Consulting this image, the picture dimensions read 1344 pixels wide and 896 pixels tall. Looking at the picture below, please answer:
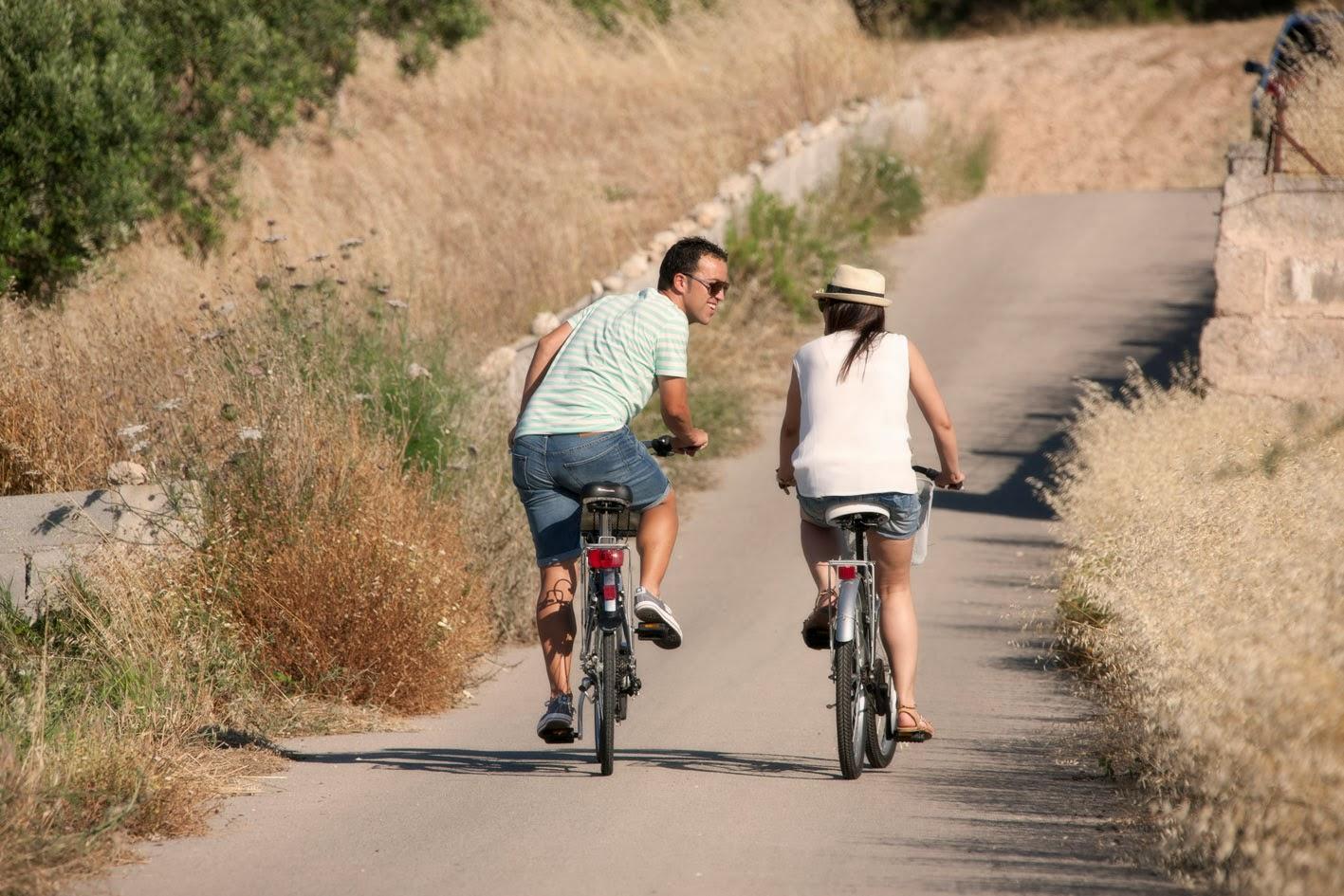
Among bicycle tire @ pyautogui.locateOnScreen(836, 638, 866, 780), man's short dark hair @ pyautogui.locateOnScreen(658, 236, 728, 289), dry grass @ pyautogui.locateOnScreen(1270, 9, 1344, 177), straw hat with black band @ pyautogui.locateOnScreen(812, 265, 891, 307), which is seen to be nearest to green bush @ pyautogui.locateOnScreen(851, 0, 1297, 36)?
dry grass @ pyautogui.locateOnScreen(1270, 9, 1344, 177)

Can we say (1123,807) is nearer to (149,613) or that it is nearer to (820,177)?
(149,613)

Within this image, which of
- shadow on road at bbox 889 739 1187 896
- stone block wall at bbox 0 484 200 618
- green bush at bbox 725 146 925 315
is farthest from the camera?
green bush at bbox 725 146 925 315

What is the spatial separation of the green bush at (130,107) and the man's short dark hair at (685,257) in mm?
6498

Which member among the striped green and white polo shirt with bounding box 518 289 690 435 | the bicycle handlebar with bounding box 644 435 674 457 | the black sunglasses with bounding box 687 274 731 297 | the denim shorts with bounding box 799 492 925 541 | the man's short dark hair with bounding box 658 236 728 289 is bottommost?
the denim shorts with bounding box 799 492 925 541

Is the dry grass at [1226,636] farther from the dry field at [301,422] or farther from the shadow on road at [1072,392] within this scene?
the dry field at [301,422]

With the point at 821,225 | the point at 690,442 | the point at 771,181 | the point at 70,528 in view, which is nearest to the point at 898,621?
the point at 690,442

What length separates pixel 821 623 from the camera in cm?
678

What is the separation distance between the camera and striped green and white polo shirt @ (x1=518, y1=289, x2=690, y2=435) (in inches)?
266

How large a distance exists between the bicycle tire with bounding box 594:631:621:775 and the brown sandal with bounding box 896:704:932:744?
44.9 inches

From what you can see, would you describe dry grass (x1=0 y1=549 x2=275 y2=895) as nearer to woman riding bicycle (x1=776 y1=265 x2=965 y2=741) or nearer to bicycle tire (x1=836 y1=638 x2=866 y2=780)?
bicycle tire (x1=836 y1=638 x2=866 y2=780)

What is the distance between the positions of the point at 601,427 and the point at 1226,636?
8.35 feet

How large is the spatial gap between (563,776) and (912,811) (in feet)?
4.95

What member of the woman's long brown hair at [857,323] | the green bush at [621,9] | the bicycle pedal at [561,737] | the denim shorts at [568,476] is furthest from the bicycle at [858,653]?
the green bush at [621,9]

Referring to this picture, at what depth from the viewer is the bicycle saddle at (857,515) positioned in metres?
6.48
